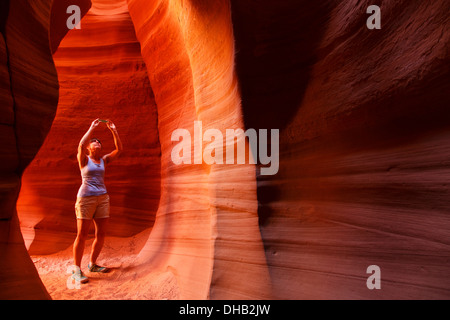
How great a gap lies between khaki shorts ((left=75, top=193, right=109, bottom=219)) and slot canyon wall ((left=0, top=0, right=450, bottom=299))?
3.08 feet

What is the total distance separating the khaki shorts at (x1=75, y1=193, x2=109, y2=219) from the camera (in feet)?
9.91

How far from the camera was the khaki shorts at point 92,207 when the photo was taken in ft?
9.91

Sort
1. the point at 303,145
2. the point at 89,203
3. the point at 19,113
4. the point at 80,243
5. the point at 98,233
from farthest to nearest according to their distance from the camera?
the point at 98,233, the point at 89,203, the point at 80,243, the point at 303,145, the point at 19,113

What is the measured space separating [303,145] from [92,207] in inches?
102

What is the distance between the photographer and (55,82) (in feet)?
7.17

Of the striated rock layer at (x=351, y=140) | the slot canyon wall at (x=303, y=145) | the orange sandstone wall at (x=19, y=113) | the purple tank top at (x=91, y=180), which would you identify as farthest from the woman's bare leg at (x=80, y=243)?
the striated rock layer at (x=351, y=140)

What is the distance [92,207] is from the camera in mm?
3082

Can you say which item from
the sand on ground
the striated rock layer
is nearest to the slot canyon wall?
the striated rock layer

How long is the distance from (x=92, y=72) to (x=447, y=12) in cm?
574

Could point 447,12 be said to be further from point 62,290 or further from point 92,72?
point 92,72

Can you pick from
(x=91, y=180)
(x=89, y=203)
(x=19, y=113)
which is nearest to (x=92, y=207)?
(x=89, y=203)

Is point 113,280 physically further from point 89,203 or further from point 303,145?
point 303,145

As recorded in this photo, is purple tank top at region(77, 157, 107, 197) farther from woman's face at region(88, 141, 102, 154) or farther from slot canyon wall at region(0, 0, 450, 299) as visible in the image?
slot canyon wall at region(0, 0, 450, 299)
